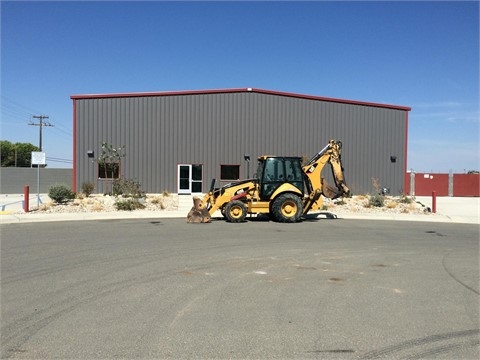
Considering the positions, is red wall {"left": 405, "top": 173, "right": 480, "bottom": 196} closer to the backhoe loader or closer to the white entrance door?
the white entrance door

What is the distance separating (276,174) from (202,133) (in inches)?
605

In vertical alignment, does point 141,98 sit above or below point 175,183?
above

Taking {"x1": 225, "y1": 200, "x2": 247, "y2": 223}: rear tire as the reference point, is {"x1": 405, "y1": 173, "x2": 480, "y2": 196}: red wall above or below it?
above

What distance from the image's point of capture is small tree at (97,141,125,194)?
103 feet

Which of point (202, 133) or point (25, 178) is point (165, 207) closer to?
point (202, 133)

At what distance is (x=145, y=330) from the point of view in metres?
5.22

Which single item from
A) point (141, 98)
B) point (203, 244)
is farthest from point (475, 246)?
point (141, 98)

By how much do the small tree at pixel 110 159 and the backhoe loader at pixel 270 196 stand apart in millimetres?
15380

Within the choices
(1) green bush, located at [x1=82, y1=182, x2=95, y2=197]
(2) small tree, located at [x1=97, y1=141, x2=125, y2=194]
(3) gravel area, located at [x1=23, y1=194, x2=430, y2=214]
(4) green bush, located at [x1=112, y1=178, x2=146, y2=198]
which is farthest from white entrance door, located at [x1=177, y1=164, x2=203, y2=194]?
(1) green bush, located at [x1=82, y1=182, x2=95, y2=197]

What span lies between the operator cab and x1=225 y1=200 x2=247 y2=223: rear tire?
109 centimetres

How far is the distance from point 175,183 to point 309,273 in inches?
963

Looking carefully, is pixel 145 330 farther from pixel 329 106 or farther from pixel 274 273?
pixel 329 106

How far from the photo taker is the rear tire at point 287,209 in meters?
17.4

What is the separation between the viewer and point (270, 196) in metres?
17.8
